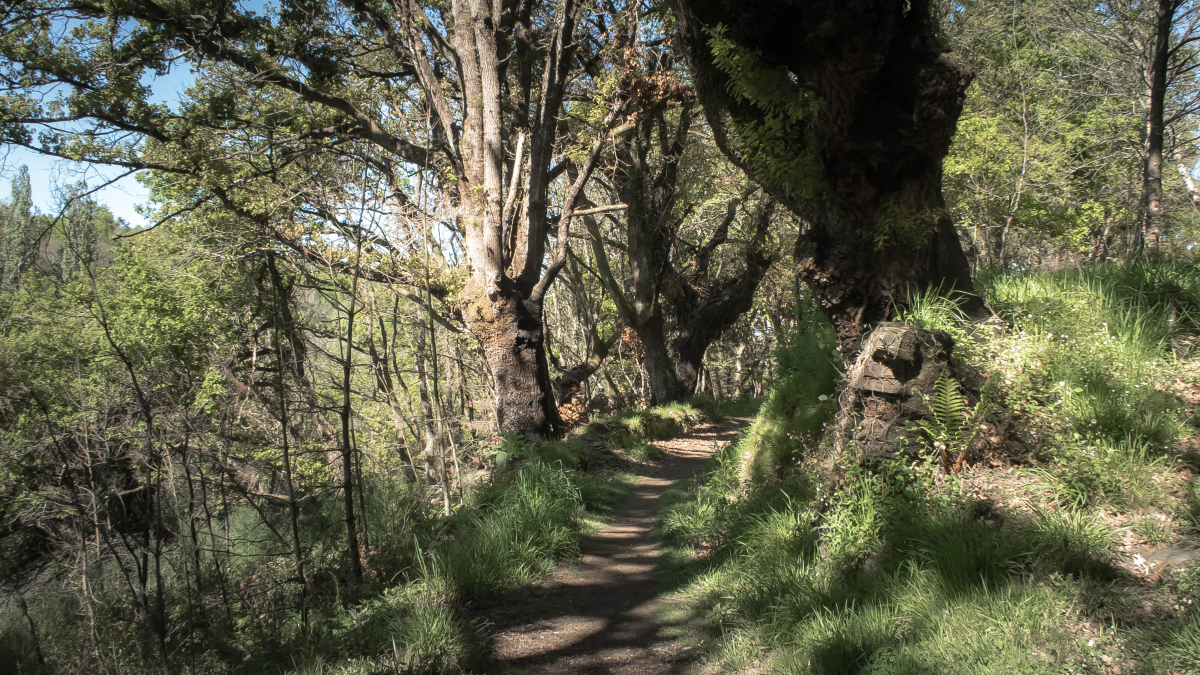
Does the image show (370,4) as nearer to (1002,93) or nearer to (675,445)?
(675,445)

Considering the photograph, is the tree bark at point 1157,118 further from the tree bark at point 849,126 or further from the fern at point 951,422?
the fern at point 951,422

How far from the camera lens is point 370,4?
1078 cm

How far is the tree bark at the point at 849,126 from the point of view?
4.31 meters

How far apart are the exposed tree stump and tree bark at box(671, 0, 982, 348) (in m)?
1.04

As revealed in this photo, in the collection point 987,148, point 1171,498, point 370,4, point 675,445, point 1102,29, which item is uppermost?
point 370,4

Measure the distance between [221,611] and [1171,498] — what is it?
6102 millimetres

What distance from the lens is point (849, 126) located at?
463 cm

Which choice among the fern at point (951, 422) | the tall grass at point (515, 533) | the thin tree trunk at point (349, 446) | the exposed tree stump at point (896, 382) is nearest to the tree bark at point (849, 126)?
the exposed tree stump at point (896, 382)

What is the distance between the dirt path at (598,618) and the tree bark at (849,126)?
2836 mm

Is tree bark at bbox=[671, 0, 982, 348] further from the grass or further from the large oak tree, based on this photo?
the large oak tree

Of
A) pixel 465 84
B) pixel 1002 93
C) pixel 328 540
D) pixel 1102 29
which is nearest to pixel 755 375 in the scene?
pixel 1002 93

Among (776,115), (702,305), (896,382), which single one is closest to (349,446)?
(896,382)

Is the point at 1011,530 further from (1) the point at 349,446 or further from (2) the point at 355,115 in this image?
(2) the point at 355,115

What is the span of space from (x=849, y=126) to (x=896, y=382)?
200 centimetres
